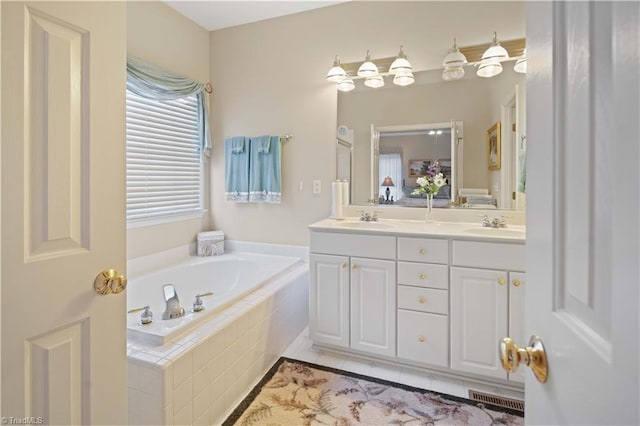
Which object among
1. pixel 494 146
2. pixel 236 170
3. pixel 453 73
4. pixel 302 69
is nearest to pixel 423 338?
pixel 494 146

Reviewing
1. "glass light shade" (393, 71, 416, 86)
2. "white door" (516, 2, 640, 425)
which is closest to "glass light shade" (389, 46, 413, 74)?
"glass light shade" (393, 71, 416, 86)

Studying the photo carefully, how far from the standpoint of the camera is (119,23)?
0.91 metres

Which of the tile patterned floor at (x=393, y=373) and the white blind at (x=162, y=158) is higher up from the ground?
the white blind at (x=162, y=158)

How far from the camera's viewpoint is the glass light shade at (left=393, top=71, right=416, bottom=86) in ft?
7.78

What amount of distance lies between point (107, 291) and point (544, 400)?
1.01 metres

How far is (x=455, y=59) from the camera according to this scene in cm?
Result: 223

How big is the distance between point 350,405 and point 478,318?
33.9 inches

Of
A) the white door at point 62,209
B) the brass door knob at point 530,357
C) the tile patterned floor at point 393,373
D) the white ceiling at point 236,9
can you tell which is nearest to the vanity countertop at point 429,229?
the tile patterned floor at point 393,373

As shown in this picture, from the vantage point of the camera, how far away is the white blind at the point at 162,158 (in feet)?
7.70

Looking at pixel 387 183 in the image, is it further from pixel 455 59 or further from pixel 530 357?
pixel 530 357

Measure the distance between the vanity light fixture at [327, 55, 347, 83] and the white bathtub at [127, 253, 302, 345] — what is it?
5.00 feet

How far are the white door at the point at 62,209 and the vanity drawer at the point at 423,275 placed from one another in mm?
1490

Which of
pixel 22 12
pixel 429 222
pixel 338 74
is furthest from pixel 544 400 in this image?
pixel 338 74

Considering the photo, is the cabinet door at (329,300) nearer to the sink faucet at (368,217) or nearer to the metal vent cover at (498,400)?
the sink faucet at (368,217)
